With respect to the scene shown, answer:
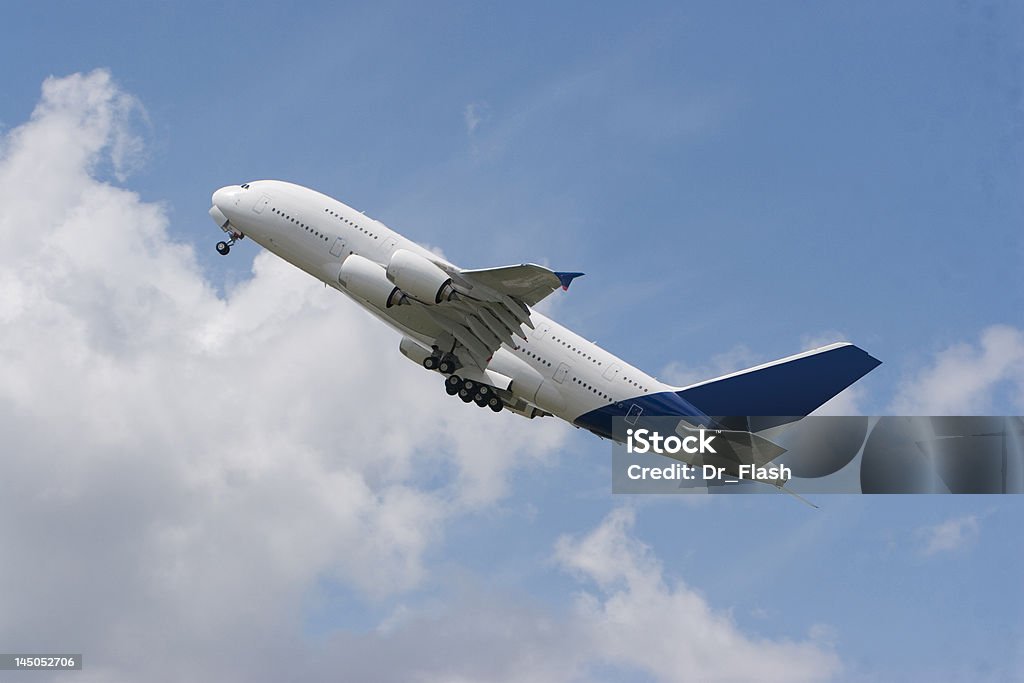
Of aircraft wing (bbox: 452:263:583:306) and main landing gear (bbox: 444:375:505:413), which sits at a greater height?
aircraft wing (bbox: 452:263:583:306)

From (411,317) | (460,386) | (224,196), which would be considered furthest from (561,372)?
(224,196)

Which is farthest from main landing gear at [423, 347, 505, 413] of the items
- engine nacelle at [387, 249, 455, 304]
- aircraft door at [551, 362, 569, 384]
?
engine nacelle at [387, 249, 455, 304]

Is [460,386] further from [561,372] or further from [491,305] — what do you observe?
[491,305]

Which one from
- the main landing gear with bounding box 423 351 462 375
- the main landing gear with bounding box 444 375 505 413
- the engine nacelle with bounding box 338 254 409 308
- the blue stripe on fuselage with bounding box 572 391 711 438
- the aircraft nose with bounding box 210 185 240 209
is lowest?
the blue stripe on fuselage with bounding box 572 391 711 438

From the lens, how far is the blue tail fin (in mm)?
45969

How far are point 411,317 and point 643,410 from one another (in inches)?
430

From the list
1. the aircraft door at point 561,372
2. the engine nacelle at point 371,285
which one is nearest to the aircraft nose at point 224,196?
the engine nacelle at point 371,285

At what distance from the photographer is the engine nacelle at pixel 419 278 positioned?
40.8 m

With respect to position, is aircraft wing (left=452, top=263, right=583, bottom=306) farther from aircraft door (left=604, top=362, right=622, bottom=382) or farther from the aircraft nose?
the aircraft nose

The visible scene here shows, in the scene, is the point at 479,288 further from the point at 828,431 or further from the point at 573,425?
the point at 828,431

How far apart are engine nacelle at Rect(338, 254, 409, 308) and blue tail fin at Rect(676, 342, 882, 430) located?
44.9 feet

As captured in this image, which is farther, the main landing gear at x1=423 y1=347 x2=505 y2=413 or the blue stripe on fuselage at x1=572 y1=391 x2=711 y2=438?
the main landing gear at x1=423 y1=347 x2=505 y2=413

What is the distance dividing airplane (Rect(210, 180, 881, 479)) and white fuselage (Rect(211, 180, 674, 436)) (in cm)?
4

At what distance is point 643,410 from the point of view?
44.4m
